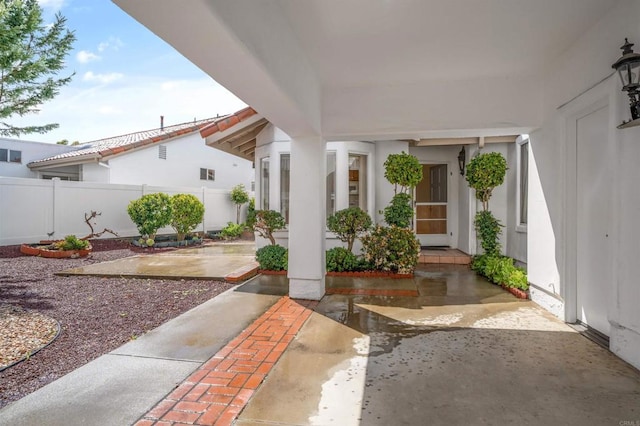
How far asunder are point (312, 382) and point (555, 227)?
12.4 ft

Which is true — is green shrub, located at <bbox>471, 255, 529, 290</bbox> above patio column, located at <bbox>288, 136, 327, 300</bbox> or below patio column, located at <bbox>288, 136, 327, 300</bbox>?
below

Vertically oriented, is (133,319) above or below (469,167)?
below

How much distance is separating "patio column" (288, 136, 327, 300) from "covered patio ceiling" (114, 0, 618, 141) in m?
0.41

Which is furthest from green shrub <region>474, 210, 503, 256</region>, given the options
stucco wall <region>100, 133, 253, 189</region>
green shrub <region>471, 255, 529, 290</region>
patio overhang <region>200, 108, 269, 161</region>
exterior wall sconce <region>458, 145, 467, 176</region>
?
stucco wall <region>100, 133, 253, 189</region>

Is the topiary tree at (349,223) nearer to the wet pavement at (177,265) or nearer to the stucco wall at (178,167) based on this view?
the wet pavement at (177,265)

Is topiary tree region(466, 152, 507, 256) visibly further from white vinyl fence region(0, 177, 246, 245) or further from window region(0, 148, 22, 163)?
window region(0, 148, 22, 163)

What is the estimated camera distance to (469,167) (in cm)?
739

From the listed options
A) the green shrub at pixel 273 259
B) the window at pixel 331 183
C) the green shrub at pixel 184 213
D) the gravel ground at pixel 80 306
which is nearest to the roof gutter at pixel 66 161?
the green shrub at pixel 184 213

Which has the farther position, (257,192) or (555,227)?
(257,192)

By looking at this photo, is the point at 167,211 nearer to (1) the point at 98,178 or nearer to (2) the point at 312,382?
(1) the point at 98,178

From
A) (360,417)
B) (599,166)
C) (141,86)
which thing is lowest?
(360,417)

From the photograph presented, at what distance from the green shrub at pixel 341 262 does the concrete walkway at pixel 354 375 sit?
7.96 ft

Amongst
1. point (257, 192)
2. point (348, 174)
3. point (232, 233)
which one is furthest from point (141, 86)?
point (348, 174)

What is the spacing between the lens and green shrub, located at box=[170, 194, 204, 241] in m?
12.4
